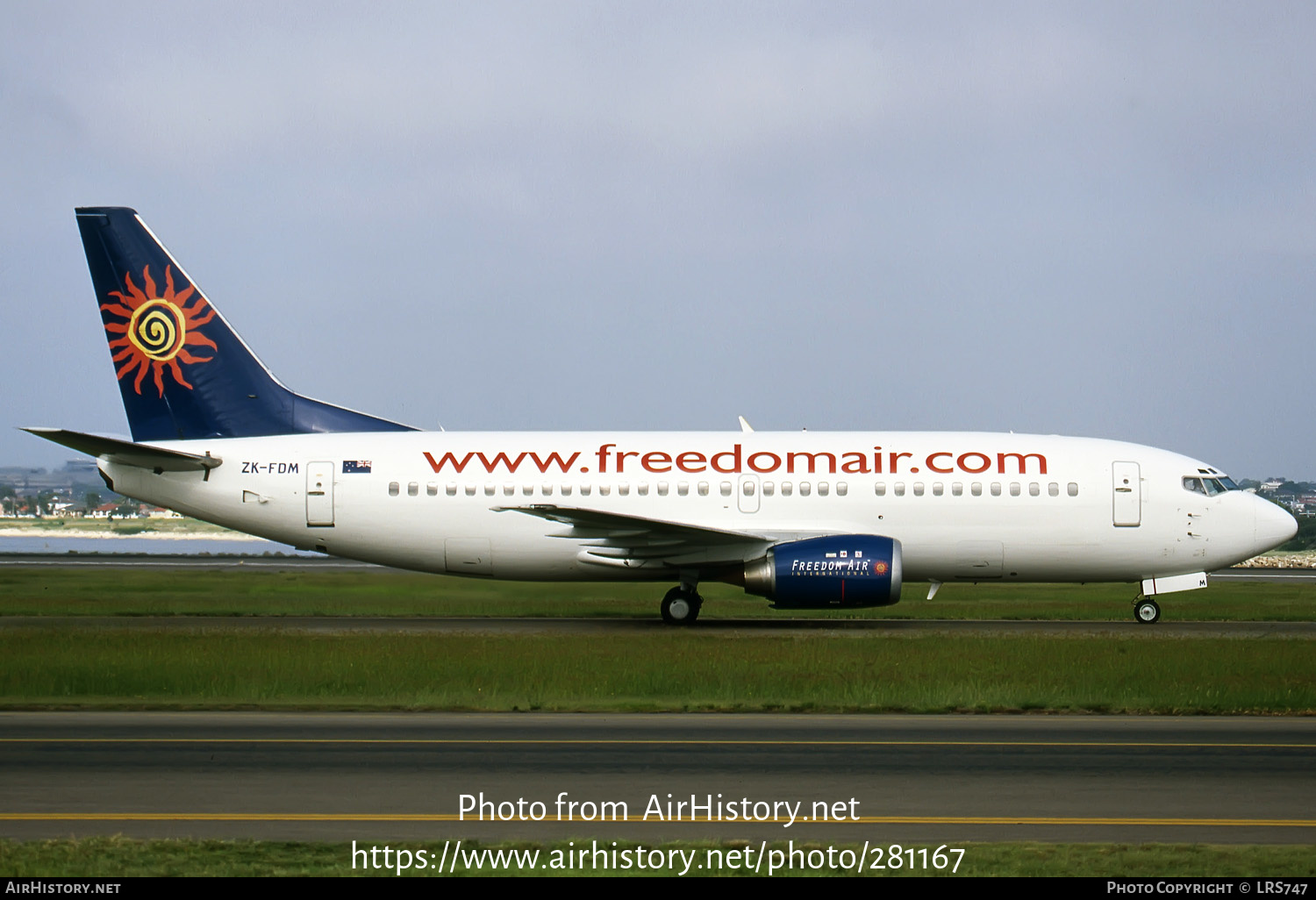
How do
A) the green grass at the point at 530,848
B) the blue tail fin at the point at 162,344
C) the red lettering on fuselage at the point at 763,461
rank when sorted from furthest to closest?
the blue tail fin at the point at 162,344, the red lettering on fuselage at the point at 763,461, the green grass at the point at 530,848

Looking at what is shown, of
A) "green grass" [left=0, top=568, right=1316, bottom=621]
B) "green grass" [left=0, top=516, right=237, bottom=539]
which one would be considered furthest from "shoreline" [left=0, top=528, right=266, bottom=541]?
"green grass" [left=0, top=568, right=1316, bottom=621]

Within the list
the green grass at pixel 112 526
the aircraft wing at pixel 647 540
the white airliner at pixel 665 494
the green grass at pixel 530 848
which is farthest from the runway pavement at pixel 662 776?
the green grass at pixel 112 526

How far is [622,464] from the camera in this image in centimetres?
2784

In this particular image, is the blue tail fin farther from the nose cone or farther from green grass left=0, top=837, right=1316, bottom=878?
green grass left=0, top=837, right=1316, bottom=878

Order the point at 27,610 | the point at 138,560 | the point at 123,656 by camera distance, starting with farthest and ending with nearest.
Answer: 1. the point at 138,560
2. the point at 27,610
3. the point at 123,656

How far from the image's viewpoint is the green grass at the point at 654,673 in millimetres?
16328

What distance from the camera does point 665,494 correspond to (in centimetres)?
2750

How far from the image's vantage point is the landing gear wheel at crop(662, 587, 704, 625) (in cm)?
2709

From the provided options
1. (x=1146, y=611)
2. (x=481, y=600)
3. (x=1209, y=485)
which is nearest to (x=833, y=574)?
(x=1146, y=611)

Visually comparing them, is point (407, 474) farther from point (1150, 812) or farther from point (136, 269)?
point (1150, 812)

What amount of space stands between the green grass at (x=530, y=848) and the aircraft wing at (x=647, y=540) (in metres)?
16.7

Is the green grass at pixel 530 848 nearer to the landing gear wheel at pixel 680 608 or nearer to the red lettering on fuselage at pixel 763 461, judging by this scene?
the landing gear wheel at pixel 680 608
